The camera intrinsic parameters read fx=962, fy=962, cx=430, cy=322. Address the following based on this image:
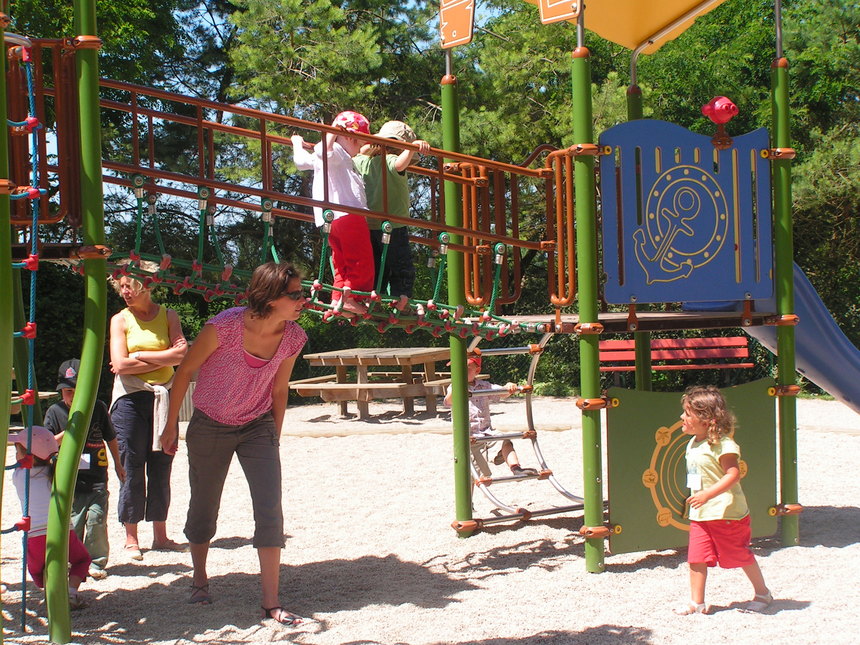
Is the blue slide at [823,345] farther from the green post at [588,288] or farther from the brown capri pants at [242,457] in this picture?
the brown capri pants at [242,457]

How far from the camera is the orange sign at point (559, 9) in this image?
492 centimetres

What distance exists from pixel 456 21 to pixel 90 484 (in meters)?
3.28

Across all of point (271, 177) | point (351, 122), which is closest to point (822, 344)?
point (351, 122)

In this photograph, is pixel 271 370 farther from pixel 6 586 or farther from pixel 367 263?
pixel 6 586

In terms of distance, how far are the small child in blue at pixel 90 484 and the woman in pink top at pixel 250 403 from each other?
25.8 inches

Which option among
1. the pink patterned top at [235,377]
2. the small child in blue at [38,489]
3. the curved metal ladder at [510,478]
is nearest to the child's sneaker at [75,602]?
the small child in blue at [38,489]

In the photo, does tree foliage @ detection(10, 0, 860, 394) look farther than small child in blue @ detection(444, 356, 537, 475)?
Yes

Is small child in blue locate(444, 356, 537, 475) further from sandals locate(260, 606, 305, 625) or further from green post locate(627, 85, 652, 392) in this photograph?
sandals locate(260, 606, 305, 625)

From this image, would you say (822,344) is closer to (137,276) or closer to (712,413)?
(712,413)

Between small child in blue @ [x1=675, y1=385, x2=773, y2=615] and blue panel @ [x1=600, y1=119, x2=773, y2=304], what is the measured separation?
1042 millimetres

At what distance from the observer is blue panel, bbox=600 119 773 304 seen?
5117 millimetres

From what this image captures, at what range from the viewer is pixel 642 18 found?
6.31 m

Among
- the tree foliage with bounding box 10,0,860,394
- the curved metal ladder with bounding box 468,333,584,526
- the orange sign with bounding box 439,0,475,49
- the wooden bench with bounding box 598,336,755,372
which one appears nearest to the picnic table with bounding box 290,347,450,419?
the wooden bench with bounding box 598,336,755,372

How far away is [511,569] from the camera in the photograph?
16.6ft
